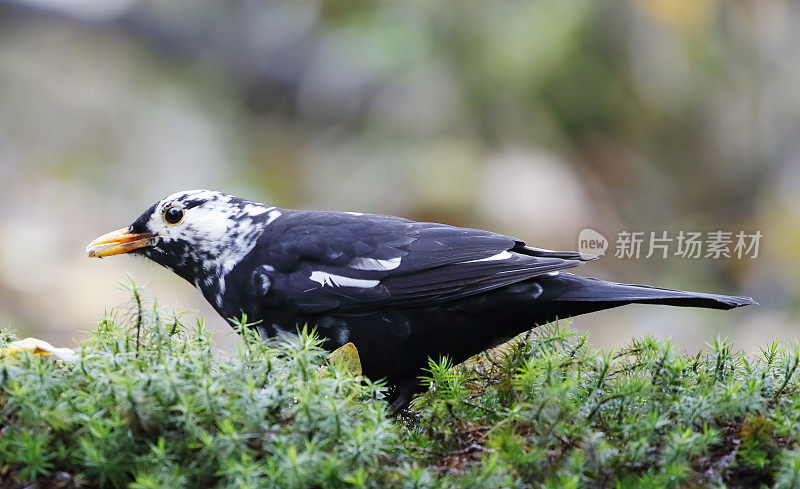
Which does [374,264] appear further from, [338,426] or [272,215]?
[338,426]

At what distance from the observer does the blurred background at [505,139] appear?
18.0 ft

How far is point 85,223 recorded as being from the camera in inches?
209

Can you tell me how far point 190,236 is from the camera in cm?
328

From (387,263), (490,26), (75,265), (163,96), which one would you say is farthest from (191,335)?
(163,96)

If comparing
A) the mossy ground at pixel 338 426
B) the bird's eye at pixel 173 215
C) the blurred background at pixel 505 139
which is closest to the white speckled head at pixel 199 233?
the bird's eye at pixel 173 215

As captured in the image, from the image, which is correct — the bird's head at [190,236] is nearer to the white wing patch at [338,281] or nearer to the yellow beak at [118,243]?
the yellow beak at [118,243]

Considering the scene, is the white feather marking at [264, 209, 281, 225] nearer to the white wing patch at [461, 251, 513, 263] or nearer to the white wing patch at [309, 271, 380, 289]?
the white wing patch at [309, 271, 380, 289]

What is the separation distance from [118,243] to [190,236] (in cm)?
28

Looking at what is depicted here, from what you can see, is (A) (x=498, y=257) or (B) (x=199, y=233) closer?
(A) (x=498, y=257)

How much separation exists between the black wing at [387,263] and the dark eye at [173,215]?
1.28ft

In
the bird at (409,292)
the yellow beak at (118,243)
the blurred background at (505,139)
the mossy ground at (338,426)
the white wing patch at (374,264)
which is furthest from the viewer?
the blurred background at (505,139)

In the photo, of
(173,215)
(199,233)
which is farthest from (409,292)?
(173,215)

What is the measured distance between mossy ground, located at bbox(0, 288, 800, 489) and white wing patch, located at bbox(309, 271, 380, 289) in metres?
0.78

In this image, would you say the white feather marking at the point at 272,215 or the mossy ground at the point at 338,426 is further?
the white feather marking at the point at 272,215
